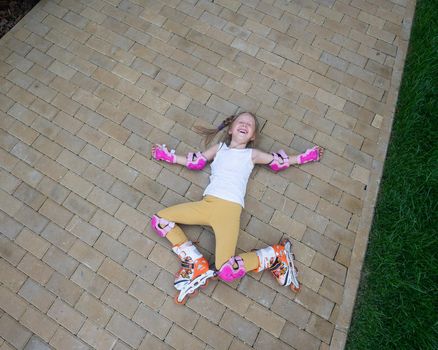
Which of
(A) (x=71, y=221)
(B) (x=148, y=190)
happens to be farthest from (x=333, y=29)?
(A) (x=71, y=221)

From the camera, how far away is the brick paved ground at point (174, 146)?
121 inches

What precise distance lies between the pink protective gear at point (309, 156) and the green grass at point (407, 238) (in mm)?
675

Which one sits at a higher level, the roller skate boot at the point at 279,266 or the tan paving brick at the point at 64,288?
the roller skate boot at the point at 279,266

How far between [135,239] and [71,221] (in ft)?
1.97

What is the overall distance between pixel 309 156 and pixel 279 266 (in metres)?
1.07

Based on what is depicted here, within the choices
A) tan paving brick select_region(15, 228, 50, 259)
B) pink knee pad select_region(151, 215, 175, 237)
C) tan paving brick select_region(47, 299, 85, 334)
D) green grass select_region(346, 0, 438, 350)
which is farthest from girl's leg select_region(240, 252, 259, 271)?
tan paving brick select_region(15, 228, 50, 259)

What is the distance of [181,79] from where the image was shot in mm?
4020

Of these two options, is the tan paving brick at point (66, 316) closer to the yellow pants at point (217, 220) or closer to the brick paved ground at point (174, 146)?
the brick paved ground at point (174, 146)

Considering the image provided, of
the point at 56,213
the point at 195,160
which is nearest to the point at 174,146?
the point at 195,160

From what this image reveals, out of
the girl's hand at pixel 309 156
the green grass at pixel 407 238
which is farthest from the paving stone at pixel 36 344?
the girl's hand at pixel 309 156

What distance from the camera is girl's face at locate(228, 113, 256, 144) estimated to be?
11.2 feet

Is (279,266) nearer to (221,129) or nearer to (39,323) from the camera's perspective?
(221,129)

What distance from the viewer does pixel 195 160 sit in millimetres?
3471

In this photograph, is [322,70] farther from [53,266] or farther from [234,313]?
[53,266]
